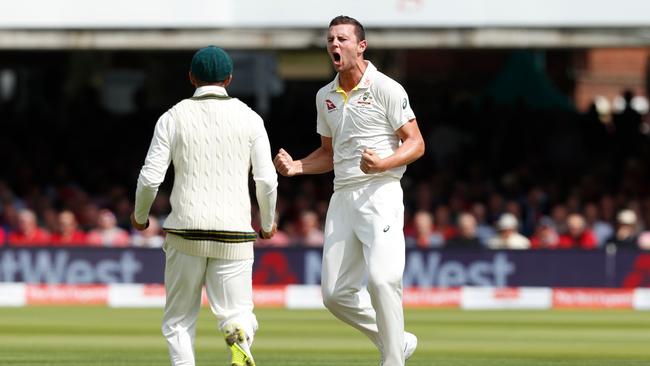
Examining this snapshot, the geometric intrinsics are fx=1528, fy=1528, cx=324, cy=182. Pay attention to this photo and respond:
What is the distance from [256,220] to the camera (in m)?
17.2

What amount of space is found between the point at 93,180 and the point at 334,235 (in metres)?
12.0

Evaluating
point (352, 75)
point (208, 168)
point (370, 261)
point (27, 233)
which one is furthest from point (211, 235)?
point (27, 233)

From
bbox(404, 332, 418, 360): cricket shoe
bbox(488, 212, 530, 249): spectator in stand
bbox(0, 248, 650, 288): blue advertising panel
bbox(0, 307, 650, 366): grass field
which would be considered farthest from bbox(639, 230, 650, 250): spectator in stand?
bbox(404, 332, 418, 360): cricket shoe

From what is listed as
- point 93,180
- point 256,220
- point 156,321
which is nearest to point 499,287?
point 256,220

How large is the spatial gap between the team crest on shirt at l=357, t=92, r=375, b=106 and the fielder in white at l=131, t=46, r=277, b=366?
72cm

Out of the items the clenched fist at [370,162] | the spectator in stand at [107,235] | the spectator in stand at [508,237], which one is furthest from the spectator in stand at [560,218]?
the clenched fist at [370,162]

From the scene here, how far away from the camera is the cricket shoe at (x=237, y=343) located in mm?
6969

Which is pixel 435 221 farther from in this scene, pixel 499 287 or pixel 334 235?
pixel 334 235

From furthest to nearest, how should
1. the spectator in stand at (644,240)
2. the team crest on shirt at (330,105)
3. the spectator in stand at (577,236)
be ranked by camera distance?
the spectator in stand at (577,236), the spectator in stand at (644,240), the team crest on shirt at (330,105)

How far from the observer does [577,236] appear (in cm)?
1653

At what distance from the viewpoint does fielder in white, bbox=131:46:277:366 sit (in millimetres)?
6980

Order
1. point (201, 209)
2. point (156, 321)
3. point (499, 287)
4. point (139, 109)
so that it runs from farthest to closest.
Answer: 1. point (139, 109)
2. point (499, 287)
3. point (156, 321)
4. point (201, 209)

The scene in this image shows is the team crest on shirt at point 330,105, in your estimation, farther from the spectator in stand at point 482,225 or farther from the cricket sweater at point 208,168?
the spectator in stand at point 482,225

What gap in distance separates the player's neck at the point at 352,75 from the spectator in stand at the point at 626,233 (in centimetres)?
911
